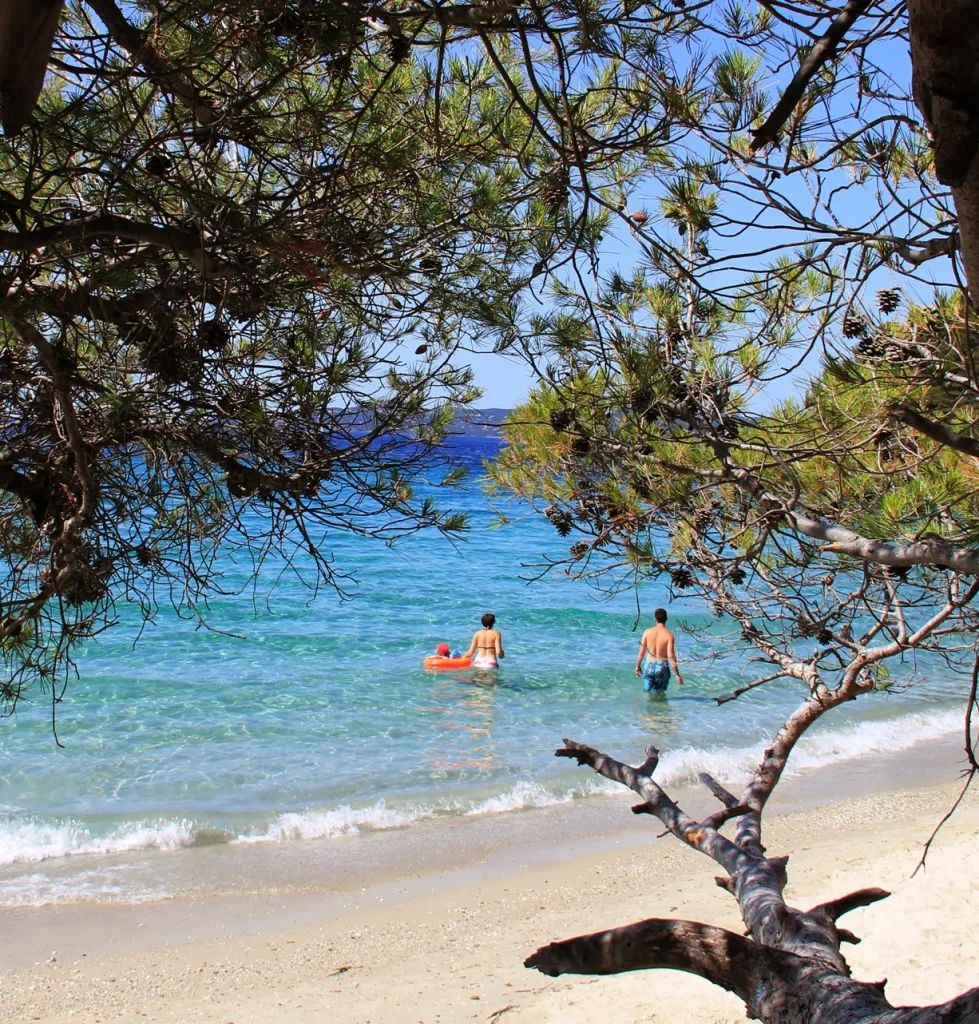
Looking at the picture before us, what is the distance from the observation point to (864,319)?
302cm

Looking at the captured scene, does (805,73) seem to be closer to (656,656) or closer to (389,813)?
(389,813)

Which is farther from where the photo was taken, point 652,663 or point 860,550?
point 652,663

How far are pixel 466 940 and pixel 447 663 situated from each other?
24.9 feet

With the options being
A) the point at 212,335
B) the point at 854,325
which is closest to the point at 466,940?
the point at 854,325

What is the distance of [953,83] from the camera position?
1241 mm

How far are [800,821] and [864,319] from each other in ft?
19.2

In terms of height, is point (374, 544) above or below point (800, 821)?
above

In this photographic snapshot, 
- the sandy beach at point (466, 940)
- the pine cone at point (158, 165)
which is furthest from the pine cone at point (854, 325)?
the sandy beach at point (466, 940)

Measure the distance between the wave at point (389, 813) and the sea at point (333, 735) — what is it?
2cm

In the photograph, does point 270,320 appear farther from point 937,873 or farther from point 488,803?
point 488,803

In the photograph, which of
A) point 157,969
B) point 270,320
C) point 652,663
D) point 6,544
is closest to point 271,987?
point 157,969

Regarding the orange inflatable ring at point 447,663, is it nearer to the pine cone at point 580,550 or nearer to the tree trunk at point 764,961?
the pine cone at point 580,550

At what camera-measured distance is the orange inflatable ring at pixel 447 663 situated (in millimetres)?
13234

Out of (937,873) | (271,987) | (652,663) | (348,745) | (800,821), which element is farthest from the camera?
(652,663)
